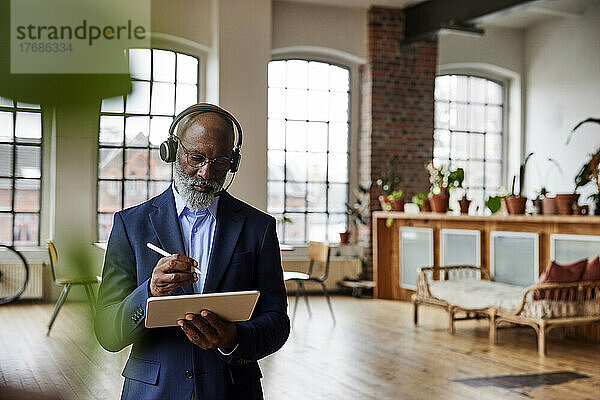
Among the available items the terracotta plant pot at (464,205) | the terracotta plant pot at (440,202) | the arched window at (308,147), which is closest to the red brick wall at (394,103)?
the arched window at (308,147)

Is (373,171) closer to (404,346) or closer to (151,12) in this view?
(404,346)

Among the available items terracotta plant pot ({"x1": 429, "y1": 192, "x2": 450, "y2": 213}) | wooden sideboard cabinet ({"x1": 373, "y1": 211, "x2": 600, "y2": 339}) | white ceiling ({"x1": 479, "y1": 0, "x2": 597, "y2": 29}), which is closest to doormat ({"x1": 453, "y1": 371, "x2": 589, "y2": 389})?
wooden sideboard cabinet ({"x1": 373, "y1": 211, "x2": 600, "y2": 339})

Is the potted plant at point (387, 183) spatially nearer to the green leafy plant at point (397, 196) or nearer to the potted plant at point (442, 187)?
the green leafy plant at point (397, 196)

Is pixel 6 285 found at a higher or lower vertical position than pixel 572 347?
higher

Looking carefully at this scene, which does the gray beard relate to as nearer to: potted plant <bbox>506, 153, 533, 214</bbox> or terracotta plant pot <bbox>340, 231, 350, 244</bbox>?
potted plant <bbox>506, 153, 533, 214</bbox>

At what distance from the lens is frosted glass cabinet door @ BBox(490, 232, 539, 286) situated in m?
7.48

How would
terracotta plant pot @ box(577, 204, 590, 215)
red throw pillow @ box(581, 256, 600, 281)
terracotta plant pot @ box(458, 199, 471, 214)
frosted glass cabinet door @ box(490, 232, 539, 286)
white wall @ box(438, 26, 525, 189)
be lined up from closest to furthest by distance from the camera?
red throw pillow @ box(581, 256, 600, 281) < terracotta plant pot @ box(577, 204, 590, 215) < frosted glass cabinet door @ box(490, 232, 539, 286) < terracotta plant pot @ box(458, 199, 471, 214) < white wall @ box(438, 26, 525, 189)

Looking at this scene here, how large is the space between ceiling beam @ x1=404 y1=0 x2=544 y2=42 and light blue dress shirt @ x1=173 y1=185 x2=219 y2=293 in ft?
25.1

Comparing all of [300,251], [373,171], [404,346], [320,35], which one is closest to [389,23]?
[320,35]

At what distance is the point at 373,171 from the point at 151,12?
10.1 meters

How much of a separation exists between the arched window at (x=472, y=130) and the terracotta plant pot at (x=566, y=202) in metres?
4.41

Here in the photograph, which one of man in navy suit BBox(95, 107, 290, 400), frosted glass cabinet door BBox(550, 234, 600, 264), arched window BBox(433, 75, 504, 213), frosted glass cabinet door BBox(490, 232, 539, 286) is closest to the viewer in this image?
man in navy suit BBox(95, 107, 290, 400)

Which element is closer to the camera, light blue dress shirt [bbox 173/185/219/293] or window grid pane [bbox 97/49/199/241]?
window grid pane [bbox 97/49/199/241]

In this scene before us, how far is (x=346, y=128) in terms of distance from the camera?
1098 cm
